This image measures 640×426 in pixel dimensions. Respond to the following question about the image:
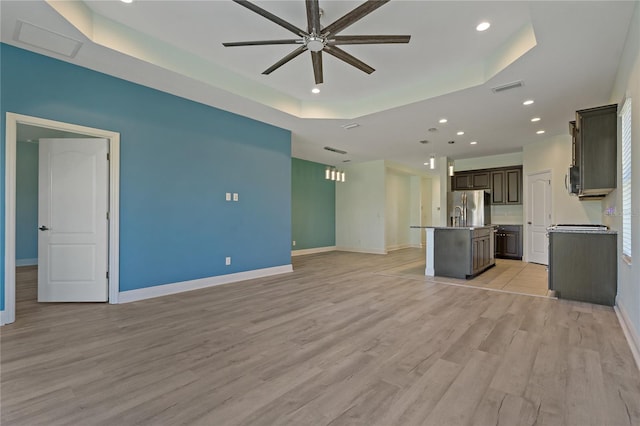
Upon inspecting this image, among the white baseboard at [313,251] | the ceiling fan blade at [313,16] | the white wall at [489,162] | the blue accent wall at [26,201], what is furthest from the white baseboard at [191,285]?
the white wall at [489,162]

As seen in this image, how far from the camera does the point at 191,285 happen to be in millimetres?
4578

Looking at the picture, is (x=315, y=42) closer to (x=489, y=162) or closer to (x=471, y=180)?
(x=471, y=180)

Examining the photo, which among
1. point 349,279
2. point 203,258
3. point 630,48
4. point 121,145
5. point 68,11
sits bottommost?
point 349,279

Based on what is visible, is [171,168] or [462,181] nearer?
[171,168]

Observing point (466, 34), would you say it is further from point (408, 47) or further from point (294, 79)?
point (294, 79)

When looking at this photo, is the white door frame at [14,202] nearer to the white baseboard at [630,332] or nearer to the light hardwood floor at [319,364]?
the light hardwood floor at [319,364]

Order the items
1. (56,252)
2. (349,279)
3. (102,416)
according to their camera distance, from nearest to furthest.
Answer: (102,416) → (56,252) → (349,279)

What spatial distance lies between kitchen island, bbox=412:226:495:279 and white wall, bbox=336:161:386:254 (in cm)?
352

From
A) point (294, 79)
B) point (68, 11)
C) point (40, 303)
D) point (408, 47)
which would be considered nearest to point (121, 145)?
point (68, 11)

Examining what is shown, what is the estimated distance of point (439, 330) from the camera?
2943 mm

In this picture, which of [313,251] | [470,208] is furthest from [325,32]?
[313,251]

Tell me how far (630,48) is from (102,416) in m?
5.17

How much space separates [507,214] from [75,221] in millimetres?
9460

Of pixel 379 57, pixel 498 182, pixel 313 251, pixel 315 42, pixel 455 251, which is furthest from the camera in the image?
pixel 313 251
